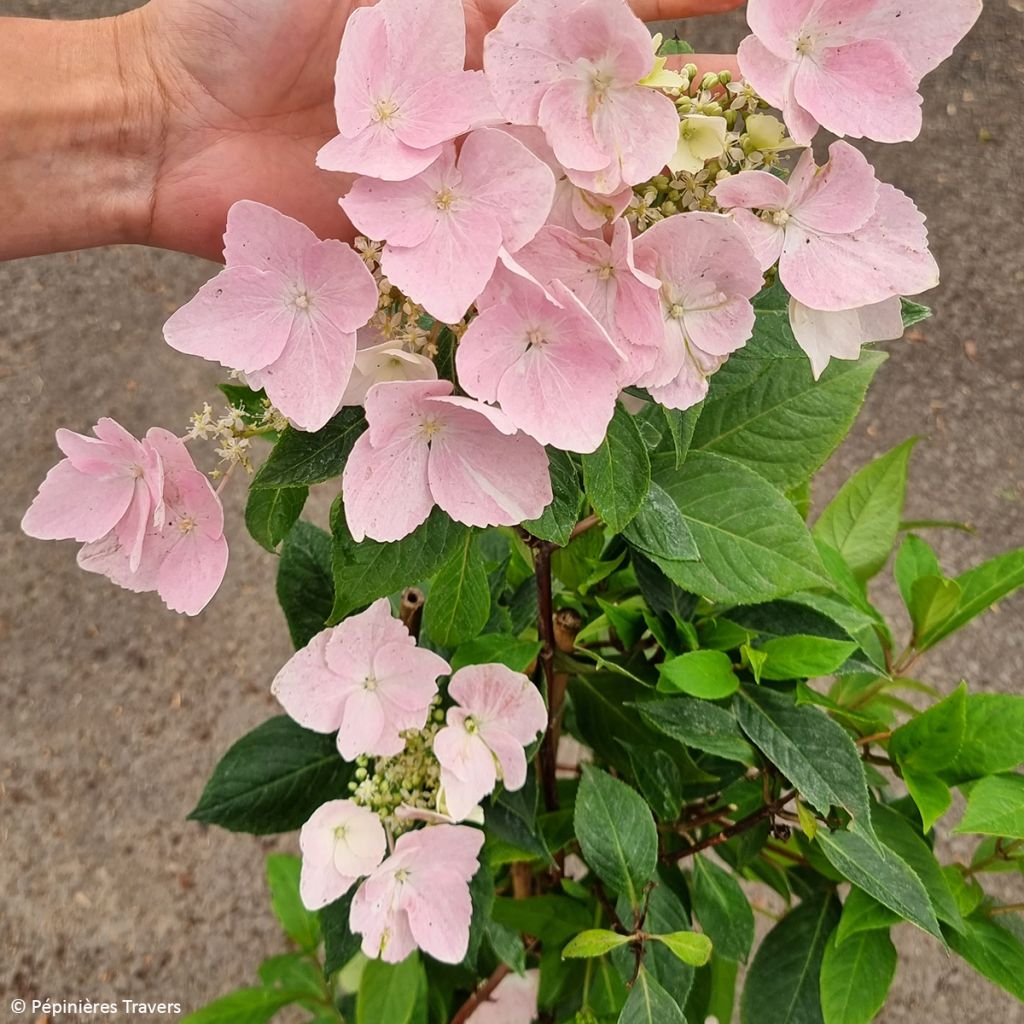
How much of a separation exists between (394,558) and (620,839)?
0.24m

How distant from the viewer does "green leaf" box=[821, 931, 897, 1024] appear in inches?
23.6

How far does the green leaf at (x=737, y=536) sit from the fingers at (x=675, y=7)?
26 centimetres

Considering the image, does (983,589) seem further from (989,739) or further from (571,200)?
(571,200)

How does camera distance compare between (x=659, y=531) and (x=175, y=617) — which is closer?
(x=659, y=531)

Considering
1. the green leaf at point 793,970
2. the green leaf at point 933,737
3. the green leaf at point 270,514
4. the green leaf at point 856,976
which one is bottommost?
the green leaf at point 793,970

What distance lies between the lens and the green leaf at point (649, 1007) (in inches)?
20.5

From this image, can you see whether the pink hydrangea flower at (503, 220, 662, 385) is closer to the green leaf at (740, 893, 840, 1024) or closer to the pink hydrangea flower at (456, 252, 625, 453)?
the pink hydrangea flower at (456, 252, 625, 453)

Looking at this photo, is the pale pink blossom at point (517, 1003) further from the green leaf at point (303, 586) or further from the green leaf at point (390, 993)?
the green leaf at point (303, 586)

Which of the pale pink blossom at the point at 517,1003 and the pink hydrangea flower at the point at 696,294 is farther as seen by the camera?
the pale pink blossom at the point at 517,1003

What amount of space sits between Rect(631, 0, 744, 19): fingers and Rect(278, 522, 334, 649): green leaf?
38 centimetres

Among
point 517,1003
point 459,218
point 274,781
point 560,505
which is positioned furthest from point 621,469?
point 517,1003

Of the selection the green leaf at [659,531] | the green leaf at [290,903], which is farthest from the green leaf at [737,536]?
the green leaf at [290,903]

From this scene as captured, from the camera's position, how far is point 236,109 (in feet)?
2.27

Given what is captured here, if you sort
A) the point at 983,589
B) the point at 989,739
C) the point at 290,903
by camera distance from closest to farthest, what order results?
1. the point at 989,739
2. the point at 983,589
3. the point at 290,903
